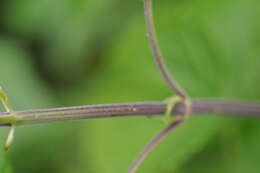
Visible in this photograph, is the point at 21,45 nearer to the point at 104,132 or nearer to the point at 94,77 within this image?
the point at 94,77

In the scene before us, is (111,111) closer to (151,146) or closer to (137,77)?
(151,146)

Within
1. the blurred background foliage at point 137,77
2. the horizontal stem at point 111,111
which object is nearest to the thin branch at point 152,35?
the horizontal stem at point 111,111

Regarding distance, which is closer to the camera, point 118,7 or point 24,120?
point 24,120

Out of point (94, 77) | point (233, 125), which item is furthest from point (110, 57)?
point (233, 125)

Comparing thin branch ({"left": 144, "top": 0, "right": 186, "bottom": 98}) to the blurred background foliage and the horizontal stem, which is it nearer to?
the horizontal stem

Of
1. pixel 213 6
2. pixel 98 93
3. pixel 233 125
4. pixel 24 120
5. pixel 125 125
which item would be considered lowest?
pixel 233 125

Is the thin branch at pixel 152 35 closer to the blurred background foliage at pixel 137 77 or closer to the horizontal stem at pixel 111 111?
the horizontal stem at pixel 111 111

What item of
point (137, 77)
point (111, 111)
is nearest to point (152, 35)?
point (111, 111)
